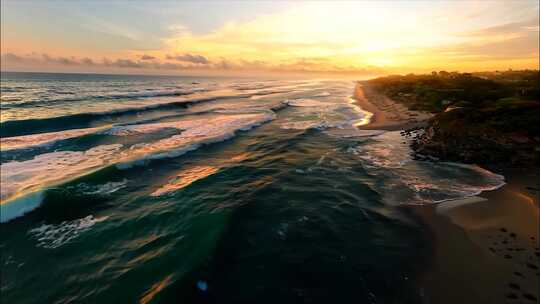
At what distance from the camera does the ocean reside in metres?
7.55

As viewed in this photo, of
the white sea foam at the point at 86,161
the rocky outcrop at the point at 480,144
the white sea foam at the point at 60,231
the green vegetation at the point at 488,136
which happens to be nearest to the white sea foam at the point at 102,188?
the white sea foam at the point at 86,161

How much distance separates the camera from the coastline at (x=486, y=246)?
6742 mm

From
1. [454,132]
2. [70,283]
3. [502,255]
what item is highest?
[454,132]

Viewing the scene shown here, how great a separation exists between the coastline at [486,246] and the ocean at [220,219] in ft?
1.35

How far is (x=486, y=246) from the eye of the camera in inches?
329

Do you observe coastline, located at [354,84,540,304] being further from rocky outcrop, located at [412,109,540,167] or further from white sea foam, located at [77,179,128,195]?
white sea foam, located at [77,179,128,195]

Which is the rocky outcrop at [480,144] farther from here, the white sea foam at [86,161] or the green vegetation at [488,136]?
the white sea foam at [86,161]

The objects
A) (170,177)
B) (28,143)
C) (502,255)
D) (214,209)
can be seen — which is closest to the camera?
(502,255)

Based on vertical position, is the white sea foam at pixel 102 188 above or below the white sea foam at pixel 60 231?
above

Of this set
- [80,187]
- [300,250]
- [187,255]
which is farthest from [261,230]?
[80,187]

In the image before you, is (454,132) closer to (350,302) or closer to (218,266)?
(350,302)

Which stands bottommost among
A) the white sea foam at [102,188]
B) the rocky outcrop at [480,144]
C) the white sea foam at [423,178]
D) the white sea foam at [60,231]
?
the white sea foam at [60,231]

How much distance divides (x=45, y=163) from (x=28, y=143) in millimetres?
7442

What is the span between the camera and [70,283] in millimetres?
7910
